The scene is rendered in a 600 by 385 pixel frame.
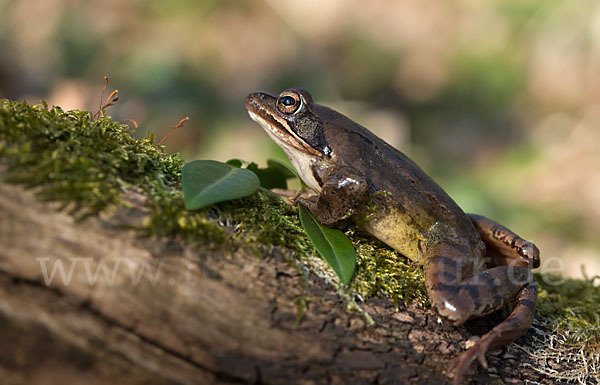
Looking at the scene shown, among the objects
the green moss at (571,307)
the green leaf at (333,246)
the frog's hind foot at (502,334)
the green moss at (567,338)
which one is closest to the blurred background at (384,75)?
the green moss at (571,307)

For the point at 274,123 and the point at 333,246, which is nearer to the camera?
the point at 333,246

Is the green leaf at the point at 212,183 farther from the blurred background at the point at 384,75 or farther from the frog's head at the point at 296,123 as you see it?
the blurred background at the point at 384,75

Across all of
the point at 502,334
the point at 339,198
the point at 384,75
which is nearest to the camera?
the point at 502,334

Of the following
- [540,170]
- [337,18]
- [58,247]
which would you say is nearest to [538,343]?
[58,247]

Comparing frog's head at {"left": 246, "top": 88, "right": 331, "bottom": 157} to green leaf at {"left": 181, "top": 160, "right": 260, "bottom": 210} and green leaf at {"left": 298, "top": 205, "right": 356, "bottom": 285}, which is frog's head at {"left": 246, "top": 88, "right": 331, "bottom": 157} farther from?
green leaf at {"left": 181, "top": 160, "right": 260, "bottom": 210}

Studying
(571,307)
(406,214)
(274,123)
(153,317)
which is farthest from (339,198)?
(571,307)

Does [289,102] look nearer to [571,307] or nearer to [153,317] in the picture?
[153,317]

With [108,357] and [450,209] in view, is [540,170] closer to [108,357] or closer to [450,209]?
[450,209]
